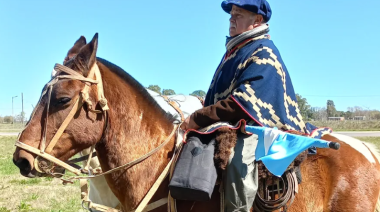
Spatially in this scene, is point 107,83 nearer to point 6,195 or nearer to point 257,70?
point 257,70

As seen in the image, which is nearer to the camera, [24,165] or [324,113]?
[24,165]

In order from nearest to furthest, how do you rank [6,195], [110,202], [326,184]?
1. [326,184]
2. [110,202]
3. [6,195]

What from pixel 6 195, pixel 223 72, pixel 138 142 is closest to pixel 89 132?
pixel 138 142

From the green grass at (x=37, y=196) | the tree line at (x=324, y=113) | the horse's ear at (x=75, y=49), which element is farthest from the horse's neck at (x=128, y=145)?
the tree line at (x=324, y=113)

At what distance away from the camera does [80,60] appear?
2.87 meters

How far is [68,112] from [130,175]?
0.71 m

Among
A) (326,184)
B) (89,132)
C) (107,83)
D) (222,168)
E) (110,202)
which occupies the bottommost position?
(110,202)

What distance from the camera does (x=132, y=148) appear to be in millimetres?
3010

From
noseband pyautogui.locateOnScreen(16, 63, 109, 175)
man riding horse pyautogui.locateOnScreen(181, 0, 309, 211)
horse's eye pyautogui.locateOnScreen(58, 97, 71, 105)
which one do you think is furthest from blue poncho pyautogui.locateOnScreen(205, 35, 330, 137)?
horse's eye pyautogui.locateOnScreen(58, 97, 71, 105)

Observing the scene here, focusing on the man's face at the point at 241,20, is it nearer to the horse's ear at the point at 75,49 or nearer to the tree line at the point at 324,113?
the horse's ear at the point at 75,49

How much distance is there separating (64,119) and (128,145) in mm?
556

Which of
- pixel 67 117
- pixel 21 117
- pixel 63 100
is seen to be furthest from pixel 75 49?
pixel 21 117

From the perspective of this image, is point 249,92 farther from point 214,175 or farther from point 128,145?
point 128,145

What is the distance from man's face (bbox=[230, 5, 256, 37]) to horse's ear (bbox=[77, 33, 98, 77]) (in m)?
1.28
